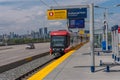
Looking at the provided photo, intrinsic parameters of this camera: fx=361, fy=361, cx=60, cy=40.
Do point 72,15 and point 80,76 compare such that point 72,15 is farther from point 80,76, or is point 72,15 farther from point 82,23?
point 80,76

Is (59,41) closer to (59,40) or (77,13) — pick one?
(59,40)

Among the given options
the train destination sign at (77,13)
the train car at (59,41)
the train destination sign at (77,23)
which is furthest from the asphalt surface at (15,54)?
the train destination sign at (77,23)

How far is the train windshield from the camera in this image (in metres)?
43.9

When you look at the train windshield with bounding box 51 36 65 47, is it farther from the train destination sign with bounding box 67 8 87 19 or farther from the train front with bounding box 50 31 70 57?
the train destination sign with bounding box 67 8 87 19

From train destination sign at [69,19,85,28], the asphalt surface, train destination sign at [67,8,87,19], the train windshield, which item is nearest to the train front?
the train windshield

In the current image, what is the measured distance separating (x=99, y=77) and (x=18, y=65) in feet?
50.8

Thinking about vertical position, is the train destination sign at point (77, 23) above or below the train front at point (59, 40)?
above

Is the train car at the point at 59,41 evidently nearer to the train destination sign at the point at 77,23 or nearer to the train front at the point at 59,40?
the train front at the point at 59,40

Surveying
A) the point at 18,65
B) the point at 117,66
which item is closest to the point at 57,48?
the point at 18,65

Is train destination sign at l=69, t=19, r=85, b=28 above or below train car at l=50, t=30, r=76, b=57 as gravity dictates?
above

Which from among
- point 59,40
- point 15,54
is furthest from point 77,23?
point 59,40

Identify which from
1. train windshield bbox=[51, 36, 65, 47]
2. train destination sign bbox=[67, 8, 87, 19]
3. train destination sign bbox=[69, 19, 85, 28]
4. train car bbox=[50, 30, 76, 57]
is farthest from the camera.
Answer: train destination sign bbox=[69, 19, 85, 28]

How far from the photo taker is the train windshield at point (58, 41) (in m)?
43.9

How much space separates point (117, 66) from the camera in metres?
20.8
